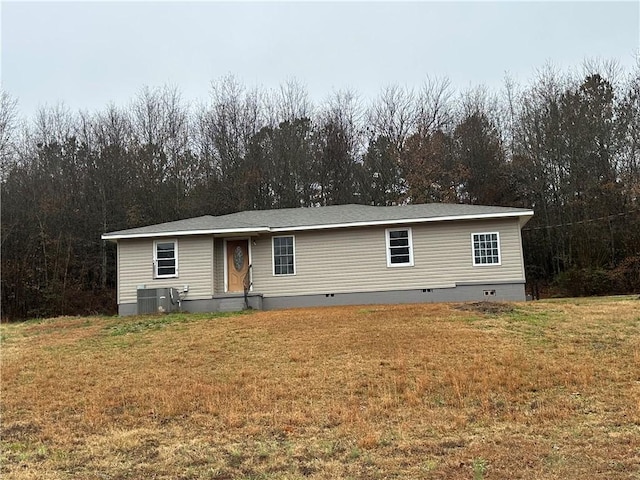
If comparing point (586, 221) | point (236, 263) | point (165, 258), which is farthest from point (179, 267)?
point (586, 221)

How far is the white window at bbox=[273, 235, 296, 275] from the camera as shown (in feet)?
57.5

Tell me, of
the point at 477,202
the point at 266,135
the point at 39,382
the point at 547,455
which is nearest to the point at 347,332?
the point at 39,382

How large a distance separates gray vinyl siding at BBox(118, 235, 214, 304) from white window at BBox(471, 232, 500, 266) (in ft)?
26.1

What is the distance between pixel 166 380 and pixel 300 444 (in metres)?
3.65

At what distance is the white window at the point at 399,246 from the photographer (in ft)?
55.9

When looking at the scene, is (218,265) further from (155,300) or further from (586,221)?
(586,221)

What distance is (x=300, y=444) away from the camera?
19.0 ft

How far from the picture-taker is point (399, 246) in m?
17.1

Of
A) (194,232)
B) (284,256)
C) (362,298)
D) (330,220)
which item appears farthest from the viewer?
(284,256)

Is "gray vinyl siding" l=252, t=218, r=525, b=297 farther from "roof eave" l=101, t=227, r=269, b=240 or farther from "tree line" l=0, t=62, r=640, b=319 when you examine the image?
"tree line" l=0, t=62, r=640, b=319

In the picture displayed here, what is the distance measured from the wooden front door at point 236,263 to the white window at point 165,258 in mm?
1688

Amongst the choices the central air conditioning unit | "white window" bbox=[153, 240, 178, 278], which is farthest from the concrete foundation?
"white window" bbox=[153, 240, 178, 278]

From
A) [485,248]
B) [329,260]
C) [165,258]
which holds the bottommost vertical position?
[329,260]

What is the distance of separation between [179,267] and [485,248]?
9248 mm
